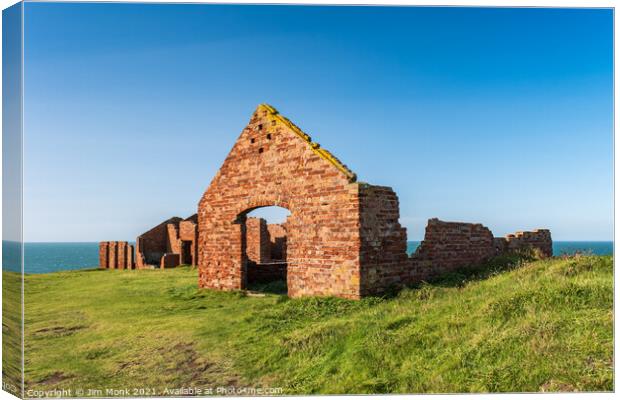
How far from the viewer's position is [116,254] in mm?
30812

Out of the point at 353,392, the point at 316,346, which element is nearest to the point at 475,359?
the point at 353,392

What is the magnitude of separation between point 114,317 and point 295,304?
3.91 meters

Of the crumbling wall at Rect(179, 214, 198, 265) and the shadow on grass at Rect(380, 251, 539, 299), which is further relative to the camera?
the crumbling wall at Rect(179, 214, 198, 265)

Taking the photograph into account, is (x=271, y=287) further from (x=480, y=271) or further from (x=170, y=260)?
(x=170, y=260)

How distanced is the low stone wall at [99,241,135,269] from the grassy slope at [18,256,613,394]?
2023 cm

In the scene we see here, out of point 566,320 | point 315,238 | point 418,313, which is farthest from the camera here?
point 315,238

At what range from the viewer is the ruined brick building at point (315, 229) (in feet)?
32.2

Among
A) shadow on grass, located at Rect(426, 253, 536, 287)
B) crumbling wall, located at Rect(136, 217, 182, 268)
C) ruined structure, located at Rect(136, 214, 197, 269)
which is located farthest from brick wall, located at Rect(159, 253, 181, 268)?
shadow on grass, located at Rect(426, 253, 536, 287)

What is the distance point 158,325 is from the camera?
356 inches

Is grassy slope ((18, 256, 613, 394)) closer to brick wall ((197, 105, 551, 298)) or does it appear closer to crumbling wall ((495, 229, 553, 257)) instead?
brick wall ((197, 105, 551, 298))

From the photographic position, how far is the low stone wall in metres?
30.2

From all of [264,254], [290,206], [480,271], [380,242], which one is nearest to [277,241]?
[264,254]

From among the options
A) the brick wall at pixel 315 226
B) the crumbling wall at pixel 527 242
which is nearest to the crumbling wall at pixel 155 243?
the brick wall at pixel 315 226

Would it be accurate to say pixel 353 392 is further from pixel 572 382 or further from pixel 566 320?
pixel 566 320
